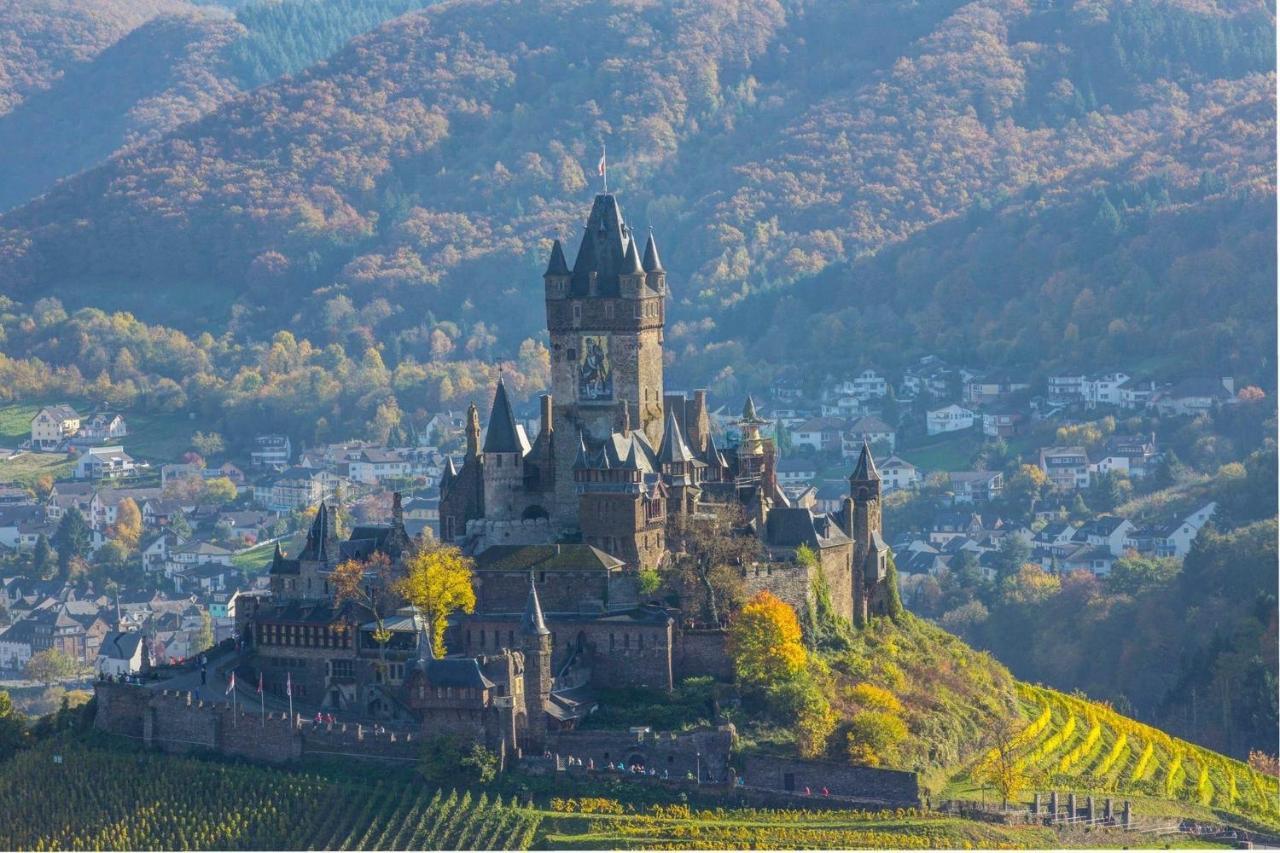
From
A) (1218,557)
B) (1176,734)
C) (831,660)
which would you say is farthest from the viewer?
(1218,557)

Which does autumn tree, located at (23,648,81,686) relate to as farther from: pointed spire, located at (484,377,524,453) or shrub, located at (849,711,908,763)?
shrub, located at (849,711,908,763)

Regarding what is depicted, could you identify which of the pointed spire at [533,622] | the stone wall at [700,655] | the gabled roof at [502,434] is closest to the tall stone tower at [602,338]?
the gabled roof at [502,434]

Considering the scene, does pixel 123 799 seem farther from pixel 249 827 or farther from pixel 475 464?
pixel 475 464

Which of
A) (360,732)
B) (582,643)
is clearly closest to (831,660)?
(582,643)

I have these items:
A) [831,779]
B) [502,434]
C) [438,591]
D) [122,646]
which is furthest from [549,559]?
[122,646]

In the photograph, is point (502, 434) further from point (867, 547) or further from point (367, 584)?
point (867, 547)

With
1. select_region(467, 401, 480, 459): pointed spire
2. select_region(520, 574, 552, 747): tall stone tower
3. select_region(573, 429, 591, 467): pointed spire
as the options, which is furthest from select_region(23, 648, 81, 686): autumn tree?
select_region(520, 574, 552, 747): tall stone tower

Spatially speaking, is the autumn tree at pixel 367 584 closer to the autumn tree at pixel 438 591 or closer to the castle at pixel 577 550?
the castle at pixel 577 550

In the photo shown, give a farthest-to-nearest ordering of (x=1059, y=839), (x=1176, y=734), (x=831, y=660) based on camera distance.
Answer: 1. (x=1176, y=734)
2. (x=831, y=660)
3. (x=1059, y=839)
